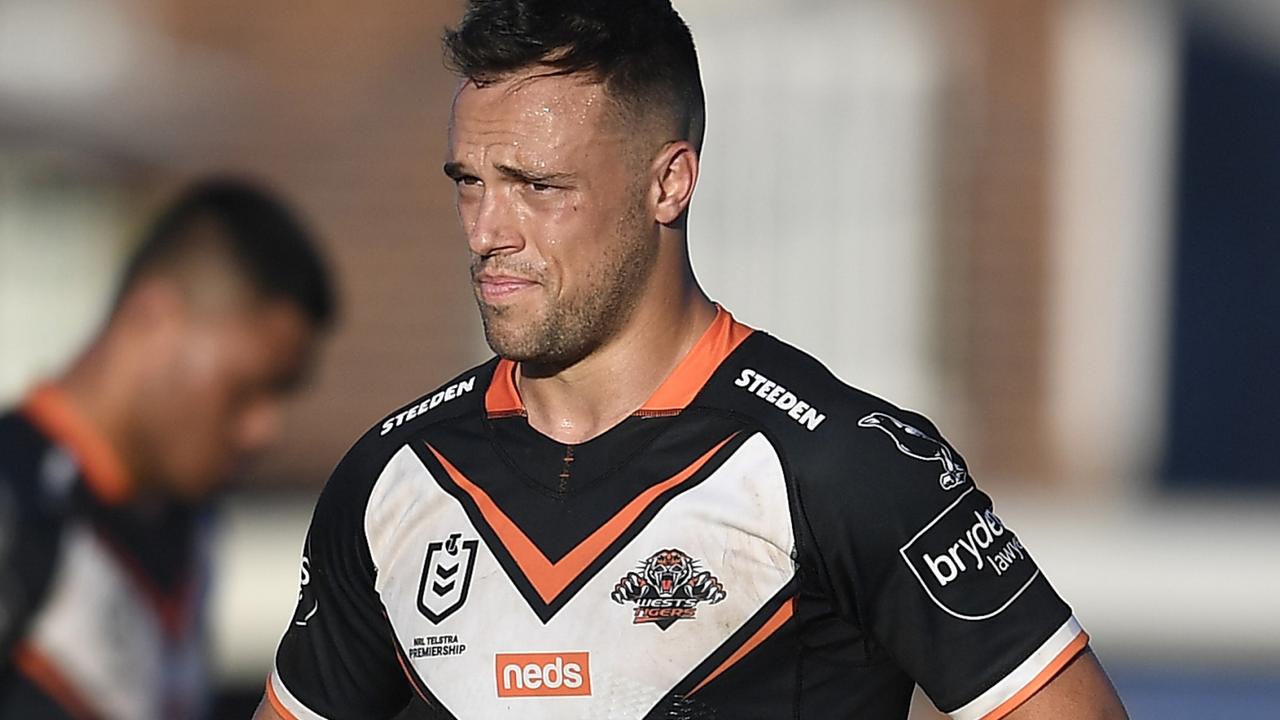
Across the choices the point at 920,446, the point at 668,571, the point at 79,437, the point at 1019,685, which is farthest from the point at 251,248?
the point at 1019,685

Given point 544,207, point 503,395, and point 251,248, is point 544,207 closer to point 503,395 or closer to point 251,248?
point 503,395

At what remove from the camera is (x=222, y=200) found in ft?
17.8

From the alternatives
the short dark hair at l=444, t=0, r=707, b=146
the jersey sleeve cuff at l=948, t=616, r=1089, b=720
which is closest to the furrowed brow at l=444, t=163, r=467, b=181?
the short dark hair at l=444, t=0, r=707, b=146

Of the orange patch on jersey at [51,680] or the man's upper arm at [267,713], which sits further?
the orange patch on jersey at [51,680]

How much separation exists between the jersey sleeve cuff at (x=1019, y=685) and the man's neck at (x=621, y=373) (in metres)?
0.65

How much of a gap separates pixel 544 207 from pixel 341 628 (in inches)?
30.1

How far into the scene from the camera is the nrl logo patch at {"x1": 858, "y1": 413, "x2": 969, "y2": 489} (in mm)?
2926

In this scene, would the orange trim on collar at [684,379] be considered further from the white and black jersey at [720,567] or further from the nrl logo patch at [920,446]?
the nrl logo patch at [920,446]

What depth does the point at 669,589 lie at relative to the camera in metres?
2.92

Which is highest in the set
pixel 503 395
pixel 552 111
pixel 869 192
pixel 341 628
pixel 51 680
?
pixel 552 111

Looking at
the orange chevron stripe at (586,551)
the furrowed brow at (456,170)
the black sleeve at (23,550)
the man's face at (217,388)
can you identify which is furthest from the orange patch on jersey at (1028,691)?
the man's face at (217,388)

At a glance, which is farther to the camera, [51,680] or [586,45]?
[51,680]

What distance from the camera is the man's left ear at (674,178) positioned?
3076 millimetres

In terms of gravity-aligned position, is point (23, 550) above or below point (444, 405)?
below
